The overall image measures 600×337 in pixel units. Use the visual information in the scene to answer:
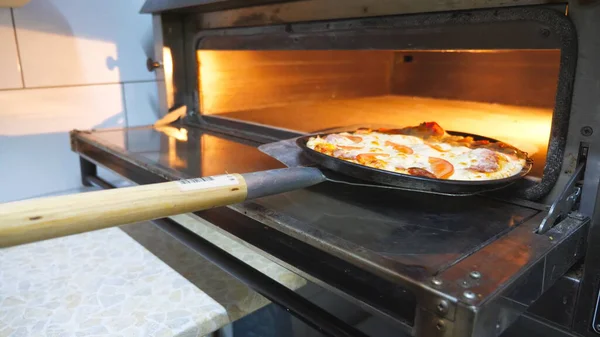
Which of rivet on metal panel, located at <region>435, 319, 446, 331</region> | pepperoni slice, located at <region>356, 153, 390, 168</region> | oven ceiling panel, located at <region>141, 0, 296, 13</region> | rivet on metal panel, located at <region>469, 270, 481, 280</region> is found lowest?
rivet on metal panel, located at <region>435, 319, 446, 331</region>

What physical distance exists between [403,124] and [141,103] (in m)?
0.88

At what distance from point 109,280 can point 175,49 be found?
786mm

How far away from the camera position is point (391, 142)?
90 centimetres

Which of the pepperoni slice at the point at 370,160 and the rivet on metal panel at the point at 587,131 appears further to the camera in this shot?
the pepperoni slice at the point at 370,160

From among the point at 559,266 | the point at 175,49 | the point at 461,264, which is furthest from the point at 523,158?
the point at 175,49

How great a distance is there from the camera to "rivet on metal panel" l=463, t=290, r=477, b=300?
436 mm

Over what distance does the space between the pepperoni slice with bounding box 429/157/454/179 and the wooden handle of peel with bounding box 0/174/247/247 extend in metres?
0.31

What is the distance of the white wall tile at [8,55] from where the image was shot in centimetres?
120

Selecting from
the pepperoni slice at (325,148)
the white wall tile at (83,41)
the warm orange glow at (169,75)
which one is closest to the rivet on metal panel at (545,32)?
the pepperoni slice at (325,148)

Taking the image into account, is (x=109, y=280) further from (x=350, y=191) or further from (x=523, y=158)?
(x=523, y=158)

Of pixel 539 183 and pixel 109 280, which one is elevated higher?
pixel 539 183

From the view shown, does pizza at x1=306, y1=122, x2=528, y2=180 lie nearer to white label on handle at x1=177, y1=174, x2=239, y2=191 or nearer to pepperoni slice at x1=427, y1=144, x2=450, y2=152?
pepperoni slice at x1=427, y1=144, x2=450, y2=152

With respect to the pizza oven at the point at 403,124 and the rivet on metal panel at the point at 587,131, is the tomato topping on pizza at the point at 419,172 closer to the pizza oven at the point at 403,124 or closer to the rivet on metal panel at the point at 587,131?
the pizza oven at the point at 403,124

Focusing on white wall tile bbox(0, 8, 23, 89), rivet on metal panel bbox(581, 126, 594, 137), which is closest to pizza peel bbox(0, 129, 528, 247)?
rivet on metal panel bbox(581, 126, 594, 137)
